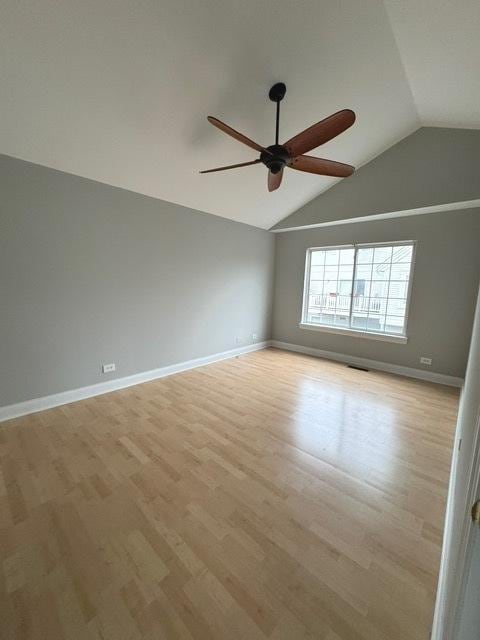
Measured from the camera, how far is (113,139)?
235 centimetres

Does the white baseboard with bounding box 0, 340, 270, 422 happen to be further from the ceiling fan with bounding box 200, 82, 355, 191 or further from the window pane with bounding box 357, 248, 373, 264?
the window pane with bounding box 357, 248, 373, 264

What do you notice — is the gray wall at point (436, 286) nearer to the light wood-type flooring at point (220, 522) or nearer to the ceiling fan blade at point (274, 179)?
the light wood-type flooring at point (220, 522)

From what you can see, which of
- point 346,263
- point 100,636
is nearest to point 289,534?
point 100,636

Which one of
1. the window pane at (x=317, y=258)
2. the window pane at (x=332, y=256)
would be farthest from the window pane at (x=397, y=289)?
the window pane at (x=317, y=258)

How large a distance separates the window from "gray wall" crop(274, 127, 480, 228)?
658 mm

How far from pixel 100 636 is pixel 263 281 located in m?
4.73

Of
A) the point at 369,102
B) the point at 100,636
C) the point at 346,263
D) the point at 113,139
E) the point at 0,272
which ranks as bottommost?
the point at 100,636

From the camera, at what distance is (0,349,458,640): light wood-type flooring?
1.02 meters

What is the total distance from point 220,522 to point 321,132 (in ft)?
8.44

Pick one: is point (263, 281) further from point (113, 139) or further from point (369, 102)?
point (113, 139)

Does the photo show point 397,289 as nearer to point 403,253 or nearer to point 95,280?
point 403,253

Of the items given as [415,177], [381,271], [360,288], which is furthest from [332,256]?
[415,177]

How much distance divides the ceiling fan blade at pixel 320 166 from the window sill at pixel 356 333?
266 cm

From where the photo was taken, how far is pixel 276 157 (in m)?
2.03
